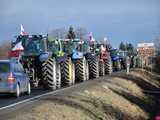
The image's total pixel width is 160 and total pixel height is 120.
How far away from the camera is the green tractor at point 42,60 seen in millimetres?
32406

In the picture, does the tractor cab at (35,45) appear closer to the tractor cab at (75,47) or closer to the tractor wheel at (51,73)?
the tractor wheel at (51,73)

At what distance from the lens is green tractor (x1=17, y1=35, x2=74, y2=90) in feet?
106

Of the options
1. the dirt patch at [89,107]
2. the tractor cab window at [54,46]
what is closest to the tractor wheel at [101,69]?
the tractor cab window at [54,46]

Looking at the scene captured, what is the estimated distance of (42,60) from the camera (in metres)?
32.1

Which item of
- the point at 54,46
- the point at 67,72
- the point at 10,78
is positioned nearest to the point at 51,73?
the point at 54,46

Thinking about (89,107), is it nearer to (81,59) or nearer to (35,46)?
(35,46)

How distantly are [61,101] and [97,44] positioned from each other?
105 ft

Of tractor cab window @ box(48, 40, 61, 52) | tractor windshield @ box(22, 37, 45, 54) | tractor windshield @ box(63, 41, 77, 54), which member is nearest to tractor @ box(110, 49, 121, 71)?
tractor windshield @ box(63, 41, 77, 54)

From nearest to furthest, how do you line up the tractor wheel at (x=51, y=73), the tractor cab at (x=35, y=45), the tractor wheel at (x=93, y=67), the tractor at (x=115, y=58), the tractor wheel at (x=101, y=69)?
the tractor wheel at (x=51, y=73) → the tractor cab at (x=35, y=45) → the tractor wheel at (x=93, y=67) → the tractor wheel at (x=101, y=69) → the tractor at (x=115, y=58)

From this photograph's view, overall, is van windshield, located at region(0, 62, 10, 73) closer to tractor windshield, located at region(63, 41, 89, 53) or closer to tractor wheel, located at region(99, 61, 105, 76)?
tractor windshield, located at region(63, 41, 89, 53)

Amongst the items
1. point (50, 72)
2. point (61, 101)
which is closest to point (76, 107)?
point (61, 101)

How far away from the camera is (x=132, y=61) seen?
84.8m

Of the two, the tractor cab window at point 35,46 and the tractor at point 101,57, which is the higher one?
the tractor cab window at point 35,46

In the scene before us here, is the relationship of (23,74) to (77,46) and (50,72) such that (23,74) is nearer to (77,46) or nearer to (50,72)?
(50,72)
